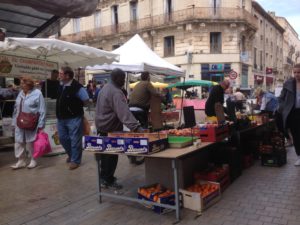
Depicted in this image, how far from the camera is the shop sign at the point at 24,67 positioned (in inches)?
291

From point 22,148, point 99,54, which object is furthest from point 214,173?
point 99,54

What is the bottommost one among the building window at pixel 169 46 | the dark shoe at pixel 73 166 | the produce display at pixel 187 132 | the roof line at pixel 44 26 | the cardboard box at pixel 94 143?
the dark shoe at pixel 73 166

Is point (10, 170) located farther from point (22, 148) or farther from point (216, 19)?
point (216, 19)

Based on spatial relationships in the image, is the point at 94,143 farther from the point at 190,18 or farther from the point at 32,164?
the point at 190,18

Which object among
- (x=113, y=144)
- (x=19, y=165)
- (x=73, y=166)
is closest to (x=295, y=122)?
(x=113, y=144)

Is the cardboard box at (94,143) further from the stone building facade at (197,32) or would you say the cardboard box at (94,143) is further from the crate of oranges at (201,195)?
the stone building facade at (197,32)

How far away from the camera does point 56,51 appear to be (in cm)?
796

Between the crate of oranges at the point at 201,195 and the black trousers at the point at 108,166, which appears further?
the black trousers at the point at 108,166

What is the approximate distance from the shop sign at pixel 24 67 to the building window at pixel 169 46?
21.0 metres

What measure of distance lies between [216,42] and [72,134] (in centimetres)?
2361

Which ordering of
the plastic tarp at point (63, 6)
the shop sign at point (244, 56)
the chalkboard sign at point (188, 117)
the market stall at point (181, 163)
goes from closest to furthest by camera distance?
1. the plastic tarp at point (63, 6)
2. the market stall at point (181, 163)
3. the chalkboard sign at point (188, 117)
4. the shop sign at point (244, 56)

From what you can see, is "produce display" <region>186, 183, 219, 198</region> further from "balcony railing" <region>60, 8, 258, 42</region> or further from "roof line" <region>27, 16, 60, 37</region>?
"balcony railing" <region>60, 8, 258, 42</region>

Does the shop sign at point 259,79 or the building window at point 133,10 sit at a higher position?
the building window at point 133,10

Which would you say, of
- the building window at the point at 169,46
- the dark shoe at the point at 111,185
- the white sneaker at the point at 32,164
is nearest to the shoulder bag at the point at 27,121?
the white sneaker at the point at 32,164
